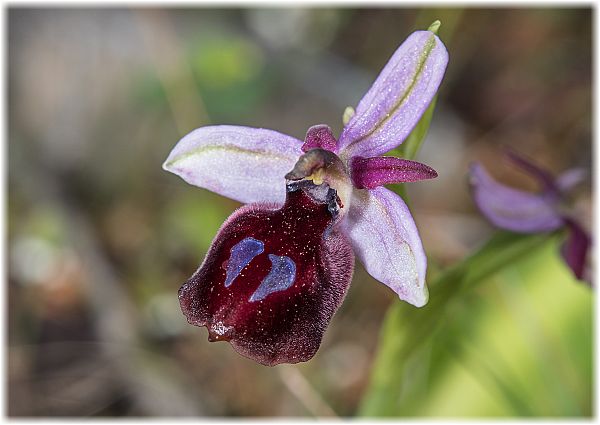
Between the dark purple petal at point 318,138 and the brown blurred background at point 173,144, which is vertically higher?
the dark purple petal at point 318,138

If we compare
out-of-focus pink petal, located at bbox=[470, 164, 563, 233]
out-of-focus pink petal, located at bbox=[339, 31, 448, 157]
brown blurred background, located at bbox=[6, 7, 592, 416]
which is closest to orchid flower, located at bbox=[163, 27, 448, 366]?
out-of-focus pink petal, located at bbox=[339, 31, 448, 157]

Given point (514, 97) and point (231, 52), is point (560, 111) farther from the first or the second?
point (231, 52)

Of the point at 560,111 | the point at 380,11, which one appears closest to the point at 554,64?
the point at 560,111

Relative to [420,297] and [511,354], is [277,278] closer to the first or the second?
[420,297]

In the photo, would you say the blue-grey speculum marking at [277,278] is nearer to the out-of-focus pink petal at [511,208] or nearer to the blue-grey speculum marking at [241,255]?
the blue-grey speculum marking at [241,255]

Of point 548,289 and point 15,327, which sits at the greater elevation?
point 548,289

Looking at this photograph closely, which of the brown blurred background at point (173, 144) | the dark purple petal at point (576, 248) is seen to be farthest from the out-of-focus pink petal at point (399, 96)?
the brown blurred background at point (173, 144)

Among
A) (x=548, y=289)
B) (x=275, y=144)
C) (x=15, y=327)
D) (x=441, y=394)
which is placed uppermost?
(x=275, y=144)

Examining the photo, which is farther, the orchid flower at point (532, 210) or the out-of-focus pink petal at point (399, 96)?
the orchid flower at point (532, 210)
